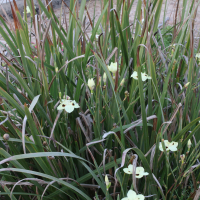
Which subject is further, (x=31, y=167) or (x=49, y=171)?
(x=31, y=167)

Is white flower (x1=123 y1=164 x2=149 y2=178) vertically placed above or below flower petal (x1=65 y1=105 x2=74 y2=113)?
below

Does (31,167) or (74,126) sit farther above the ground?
(74,126)

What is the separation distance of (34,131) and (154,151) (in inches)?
14.5

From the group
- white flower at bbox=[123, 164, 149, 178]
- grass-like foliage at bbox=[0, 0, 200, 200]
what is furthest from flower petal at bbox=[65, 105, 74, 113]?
white flower at bbox=[123, 164, 149, 178]

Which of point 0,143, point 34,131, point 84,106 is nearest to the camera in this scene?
point 34,131

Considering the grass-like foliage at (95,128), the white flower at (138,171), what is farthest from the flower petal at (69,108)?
the white flower at (138,171)

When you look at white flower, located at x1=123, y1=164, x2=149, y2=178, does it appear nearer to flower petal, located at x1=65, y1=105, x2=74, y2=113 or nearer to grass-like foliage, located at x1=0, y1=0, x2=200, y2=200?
grass-like foliage, located at x1=0, y1=0, x2=200, y2=200

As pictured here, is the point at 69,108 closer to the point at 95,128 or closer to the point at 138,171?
the point at 95,128

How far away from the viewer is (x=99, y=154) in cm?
88

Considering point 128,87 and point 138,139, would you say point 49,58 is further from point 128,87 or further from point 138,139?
point 138,139

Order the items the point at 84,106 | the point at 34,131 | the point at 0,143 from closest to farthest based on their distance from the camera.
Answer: the point at 34,131 < the point at 0,143 < the point at 84,106

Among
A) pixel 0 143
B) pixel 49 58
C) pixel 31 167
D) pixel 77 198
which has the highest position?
pixel 49 58

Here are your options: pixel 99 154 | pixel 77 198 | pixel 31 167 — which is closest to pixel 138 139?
pixel 99 154

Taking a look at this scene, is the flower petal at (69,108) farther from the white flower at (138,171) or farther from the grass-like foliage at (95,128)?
the white flower at (138,171)
